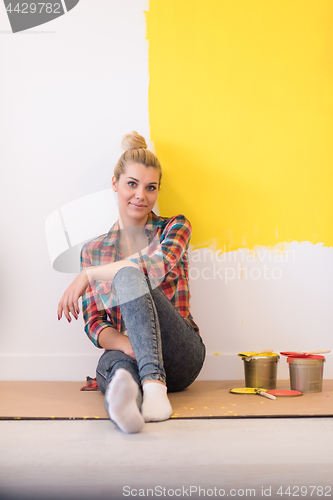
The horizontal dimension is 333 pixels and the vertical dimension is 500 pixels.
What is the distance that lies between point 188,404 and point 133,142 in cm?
105

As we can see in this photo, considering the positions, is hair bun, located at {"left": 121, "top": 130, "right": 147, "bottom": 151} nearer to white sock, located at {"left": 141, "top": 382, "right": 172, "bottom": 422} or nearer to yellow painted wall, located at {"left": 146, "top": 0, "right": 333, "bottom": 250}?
yellow painted wall, located at {"left": 146, "top": 0, "right": 333, "bottom": 250}

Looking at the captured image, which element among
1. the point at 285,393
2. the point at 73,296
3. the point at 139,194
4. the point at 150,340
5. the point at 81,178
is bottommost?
the point at 285,393

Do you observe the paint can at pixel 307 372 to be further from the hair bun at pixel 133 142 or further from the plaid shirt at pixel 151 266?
the hair bun at pixel 133 142

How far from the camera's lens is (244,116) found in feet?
6.15

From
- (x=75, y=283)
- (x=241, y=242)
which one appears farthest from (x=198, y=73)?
(x=75, y=283)

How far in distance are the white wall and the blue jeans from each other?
0.51 metres

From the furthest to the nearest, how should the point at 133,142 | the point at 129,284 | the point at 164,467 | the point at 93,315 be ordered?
1. the point at 133,142
2. the point at 93,315
3. the point at 129,284
4. the point at 164,467

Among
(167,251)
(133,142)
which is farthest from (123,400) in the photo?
(133,142)

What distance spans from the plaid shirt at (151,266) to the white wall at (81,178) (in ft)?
0.96

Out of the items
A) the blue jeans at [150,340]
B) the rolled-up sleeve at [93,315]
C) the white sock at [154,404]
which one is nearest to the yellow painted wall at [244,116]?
the rolled-up sleeve at [93,315]

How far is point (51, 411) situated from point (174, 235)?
26.5 inches

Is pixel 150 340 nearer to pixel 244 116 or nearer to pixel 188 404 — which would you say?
pixel 188 404

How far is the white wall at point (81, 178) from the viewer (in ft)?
6.00

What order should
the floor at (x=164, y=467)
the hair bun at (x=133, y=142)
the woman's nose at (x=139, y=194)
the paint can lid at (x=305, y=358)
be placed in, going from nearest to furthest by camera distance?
the floor at (x=164, y=467) < the paint can lid at (x=305, y=358) < the woman's nose at (x=139, y=194) < the hair bun at (x=133, y=142)
